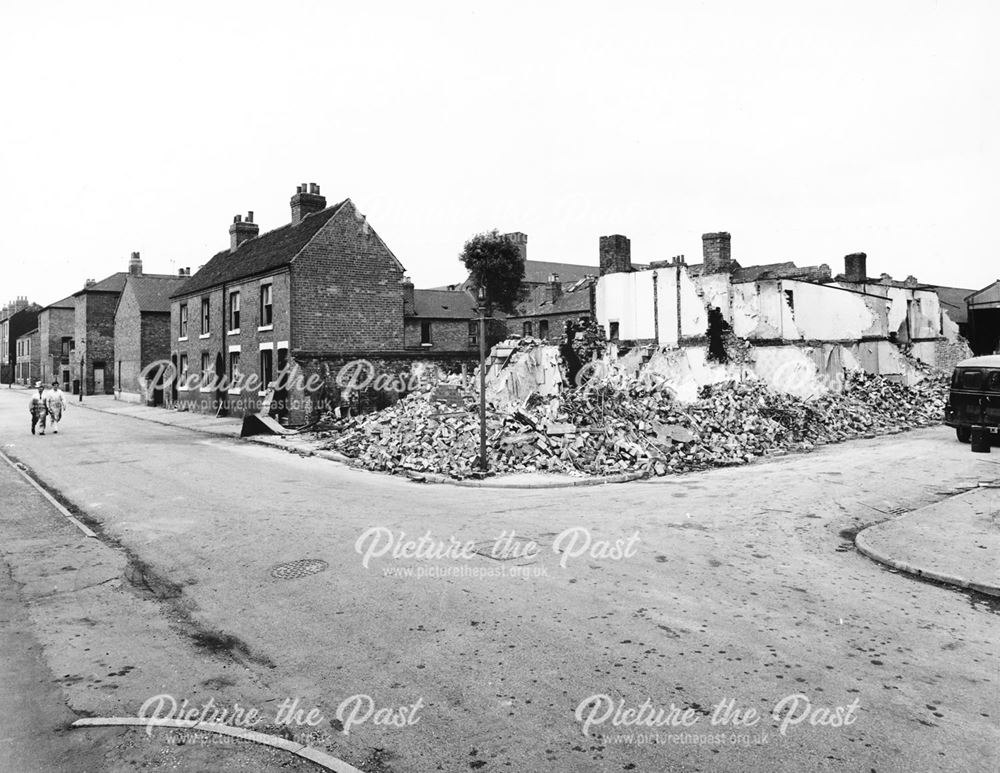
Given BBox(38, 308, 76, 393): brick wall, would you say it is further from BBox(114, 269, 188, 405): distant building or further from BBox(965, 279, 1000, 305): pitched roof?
BBox(965, 279, 1000, 305): pitched roof

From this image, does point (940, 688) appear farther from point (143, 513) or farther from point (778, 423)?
point (778, 423)

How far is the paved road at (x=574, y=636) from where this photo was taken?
407 centimetres

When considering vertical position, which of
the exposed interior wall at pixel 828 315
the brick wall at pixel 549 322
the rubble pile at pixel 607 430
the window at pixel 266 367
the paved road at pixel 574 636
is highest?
the brick wall at pixel 549 322

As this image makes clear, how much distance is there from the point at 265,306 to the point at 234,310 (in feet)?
12.1

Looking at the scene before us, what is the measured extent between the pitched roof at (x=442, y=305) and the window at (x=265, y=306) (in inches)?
711

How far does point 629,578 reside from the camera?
7160mm

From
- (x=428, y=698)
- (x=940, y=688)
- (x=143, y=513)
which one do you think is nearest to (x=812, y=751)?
(x=940, y=688)

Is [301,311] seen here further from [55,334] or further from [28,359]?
[28,359]

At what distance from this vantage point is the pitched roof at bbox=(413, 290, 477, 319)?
47.0 meters

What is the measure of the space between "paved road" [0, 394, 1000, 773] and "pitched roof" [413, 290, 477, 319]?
36.3 m

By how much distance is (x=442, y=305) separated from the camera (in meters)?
48.7

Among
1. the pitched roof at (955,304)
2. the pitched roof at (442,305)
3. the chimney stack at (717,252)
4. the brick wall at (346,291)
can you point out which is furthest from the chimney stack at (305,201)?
the pitched roof at (955,304)

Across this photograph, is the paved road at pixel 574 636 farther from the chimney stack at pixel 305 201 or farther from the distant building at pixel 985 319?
the distant building at pixel 985 319

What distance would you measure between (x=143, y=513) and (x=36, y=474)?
6357 mm
